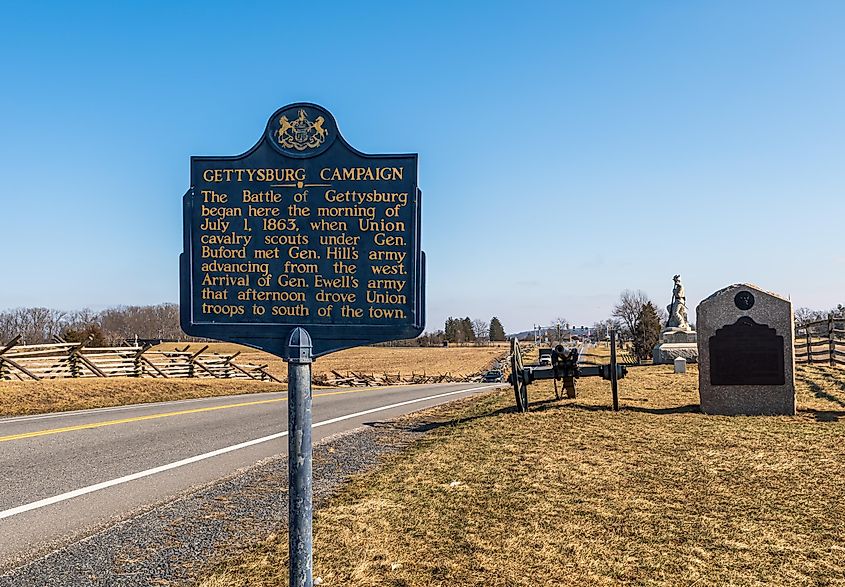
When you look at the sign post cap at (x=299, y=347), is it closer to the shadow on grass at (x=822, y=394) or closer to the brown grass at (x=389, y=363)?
the shadow on grass at (x=822, y=394)

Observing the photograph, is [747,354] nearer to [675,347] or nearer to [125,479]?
[125,479]

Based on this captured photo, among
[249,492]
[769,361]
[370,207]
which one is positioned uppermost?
[370,207]

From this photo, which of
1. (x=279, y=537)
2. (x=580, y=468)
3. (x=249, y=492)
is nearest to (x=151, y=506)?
(x=249, y=492)

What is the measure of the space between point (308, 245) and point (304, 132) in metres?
0.73

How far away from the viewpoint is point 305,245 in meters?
4.52

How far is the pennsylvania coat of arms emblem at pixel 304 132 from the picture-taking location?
4492 mm

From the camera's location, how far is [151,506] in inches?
252

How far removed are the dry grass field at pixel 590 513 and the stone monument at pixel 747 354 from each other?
4.69 ft

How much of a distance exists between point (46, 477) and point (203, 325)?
14.7 ft

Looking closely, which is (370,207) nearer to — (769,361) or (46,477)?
(46,477)

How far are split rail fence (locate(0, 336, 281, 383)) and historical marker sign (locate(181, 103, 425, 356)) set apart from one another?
55.3 ft

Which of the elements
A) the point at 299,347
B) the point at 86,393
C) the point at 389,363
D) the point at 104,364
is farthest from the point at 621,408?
the point at 389,363

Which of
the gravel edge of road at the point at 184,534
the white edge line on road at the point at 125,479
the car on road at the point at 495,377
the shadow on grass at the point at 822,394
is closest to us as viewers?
the gravel edge of road at the point at 184,534

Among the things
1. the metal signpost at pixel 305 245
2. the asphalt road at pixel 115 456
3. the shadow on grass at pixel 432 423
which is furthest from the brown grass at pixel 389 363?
the metal signpost at pixel 305 245
